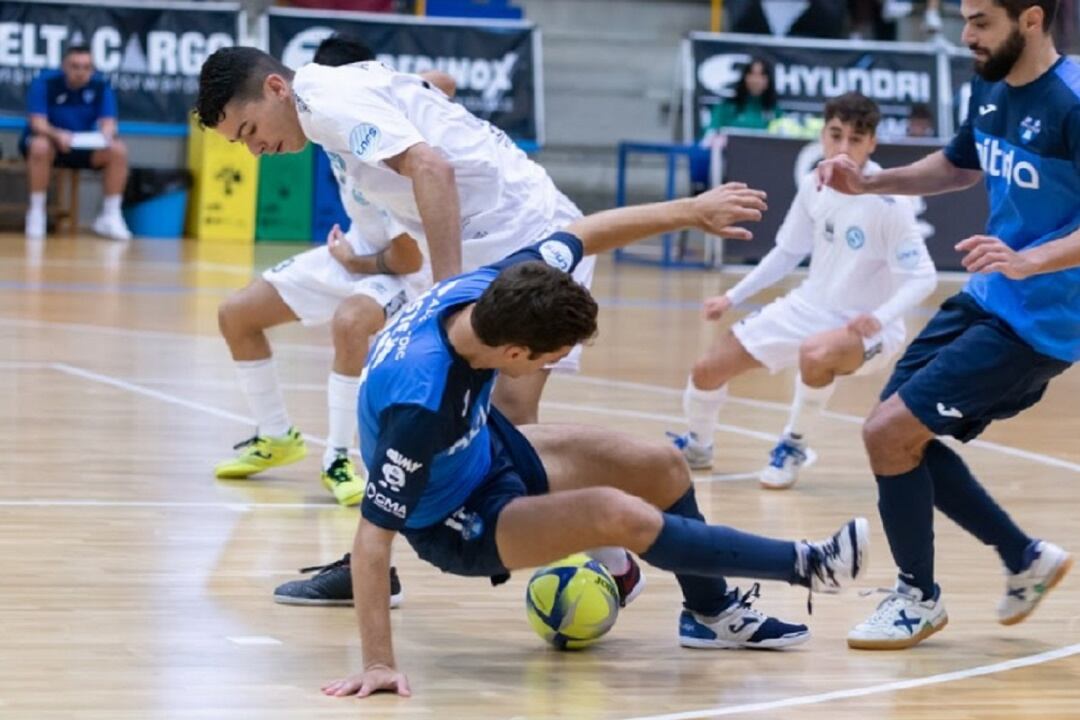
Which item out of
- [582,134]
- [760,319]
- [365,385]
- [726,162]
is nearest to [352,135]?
[365,385]

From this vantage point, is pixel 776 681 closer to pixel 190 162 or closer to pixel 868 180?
pixel 868 180

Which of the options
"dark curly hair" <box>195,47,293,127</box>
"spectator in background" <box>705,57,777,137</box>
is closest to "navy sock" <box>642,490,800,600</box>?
Result: "dark curly hair" <box>195,47,293,127</box>

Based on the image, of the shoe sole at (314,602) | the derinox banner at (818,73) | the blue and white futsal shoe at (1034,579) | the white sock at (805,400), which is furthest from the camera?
the derinox banner at (818,73)

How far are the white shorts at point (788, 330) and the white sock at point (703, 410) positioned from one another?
232mm

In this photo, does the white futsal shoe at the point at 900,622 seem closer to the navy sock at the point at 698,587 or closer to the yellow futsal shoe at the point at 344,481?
the navy sock at the point at 698,587

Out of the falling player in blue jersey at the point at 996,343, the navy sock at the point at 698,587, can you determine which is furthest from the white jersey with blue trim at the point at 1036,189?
the navy sock at the point at 698,587

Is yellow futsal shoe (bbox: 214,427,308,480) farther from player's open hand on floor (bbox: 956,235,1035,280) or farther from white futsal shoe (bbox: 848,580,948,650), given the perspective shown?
player's open hand on floor (bbox: 956,235,1035,280)

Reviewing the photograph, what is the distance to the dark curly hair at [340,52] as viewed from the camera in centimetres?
688

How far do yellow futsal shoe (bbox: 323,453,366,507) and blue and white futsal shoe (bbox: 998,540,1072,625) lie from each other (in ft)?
8.01

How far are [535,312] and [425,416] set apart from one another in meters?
0.36

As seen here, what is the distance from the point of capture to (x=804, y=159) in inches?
666

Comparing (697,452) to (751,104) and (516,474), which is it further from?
(751,104)

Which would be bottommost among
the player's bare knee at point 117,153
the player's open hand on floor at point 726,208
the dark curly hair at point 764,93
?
the player's bare knee at point 117,153

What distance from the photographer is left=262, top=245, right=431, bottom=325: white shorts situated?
272 inches
